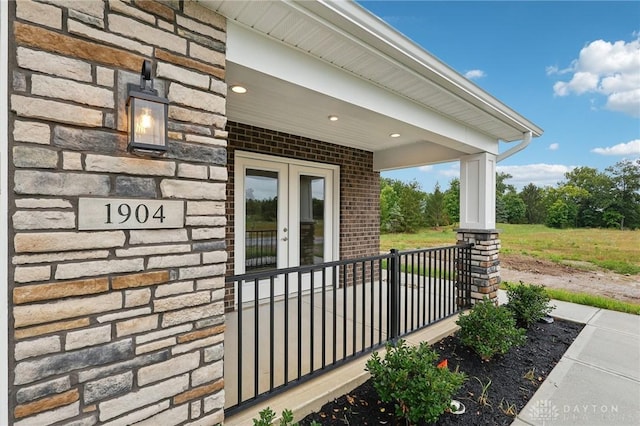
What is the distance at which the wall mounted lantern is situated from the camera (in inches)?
51.3

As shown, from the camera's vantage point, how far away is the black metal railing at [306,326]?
78.0 inches

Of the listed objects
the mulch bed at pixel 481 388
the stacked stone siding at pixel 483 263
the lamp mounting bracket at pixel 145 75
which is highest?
the lamp mounting bracket at pixel 145 75

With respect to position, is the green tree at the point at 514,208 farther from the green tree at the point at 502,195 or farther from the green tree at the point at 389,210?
the green tree at the point at 389,210

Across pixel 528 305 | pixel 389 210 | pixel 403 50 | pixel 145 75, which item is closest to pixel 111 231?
pixel 145 75

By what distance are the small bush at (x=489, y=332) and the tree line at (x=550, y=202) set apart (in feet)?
37.8

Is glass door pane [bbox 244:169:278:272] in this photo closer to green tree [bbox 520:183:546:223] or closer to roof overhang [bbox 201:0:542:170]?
roof overhang [bbox 201:0:542:170]

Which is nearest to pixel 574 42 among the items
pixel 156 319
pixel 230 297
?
pixel 230 297

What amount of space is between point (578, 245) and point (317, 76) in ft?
36.6

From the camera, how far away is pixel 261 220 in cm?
407

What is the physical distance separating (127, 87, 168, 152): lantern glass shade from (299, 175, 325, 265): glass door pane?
315 cm

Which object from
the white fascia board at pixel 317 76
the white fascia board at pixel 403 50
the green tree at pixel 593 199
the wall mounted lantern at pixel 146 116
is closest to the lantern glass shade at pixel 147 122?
the wall mounted lantern at pixel 146 116

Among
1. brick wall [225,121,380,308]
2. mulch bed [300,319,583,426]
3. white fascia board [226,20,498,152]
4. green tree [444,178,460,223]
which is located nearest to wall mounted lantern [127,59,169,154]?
white fascia board [226,20,498,152]

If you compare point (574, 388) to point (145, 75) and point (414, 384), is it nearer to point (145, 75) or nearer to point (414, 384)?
point (414, 384)

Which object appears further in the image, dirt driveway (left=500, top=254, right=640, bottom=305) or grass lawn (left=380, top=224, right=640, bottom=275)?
grass lawn (left=380, top=224, right=640, bottom=275)
